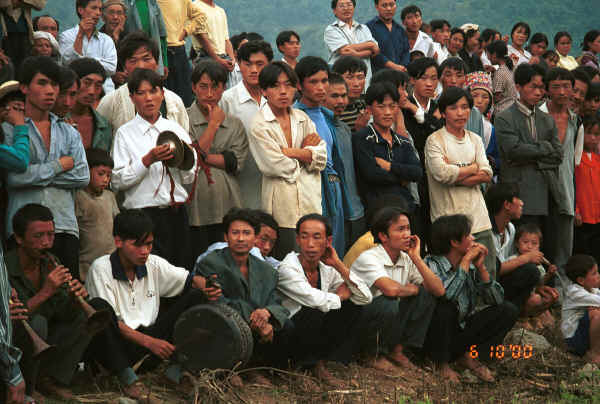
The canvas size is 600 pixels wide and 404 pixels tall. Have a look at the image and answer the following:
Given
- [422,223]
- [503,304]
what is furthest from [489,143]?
[503,304]

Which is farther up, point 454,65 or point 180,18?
point 180,18

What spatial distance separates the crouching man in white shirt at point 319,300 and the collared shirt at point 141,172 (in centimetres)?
96

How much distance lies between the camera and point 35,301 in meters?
5.21

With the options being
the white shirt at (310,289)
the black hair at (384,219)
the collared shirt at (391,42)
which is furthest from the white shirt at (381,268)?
the collared shirt at (391,42)

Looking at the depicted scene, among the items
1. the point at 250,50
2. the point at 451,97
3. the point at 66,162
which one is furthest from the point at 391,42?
the point at 66,162

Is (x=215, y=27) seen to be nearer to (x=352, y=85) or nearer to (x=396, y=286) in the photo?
(x=352, y=85)

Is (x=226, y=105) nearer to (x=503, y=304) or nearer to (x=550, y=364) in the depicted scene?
(x=503, y=304)

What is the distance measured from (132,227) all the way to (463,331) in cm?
265

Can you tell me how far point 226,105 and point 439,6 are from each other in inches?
355

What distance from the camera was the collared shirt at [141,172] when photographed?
6297mm

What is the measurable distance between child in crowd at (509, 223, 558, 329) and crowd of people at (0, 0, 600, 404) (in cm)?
3

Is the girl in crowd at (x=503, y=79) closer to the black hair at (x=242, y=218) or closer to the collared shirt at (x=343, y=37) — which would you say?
the collared shirt at (x=343, y=37)

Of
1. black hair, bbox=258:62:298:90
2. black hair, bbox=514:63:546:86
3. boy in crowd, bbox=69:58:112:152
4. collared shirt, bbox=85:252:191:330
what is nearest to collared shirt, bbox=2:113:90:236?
collared shirt, bbox=85:252:191:330

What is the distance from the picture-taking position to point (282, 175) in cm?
673
